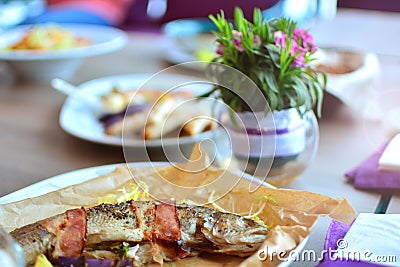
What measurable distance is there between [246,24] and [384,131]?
0.54 metres

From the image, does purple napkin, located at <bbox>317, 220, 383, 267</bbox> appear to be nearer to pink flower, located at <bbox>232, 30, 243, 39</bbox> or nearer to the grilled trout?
the grilled trout

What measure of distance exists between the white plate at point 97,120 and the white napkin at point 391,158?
396mm

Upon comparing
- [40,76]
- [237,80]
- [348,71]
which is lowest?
[40,76]

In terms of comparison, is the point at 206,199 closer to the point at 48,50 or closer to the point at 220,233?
the point at 220,233

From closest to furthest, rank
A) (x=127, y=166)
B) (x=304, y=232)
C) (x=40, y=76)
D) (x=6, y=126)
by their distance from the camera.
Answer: (x=304, y=232) → (x=127, y=166) → (x=6, y=126) → (x=40, y=76)

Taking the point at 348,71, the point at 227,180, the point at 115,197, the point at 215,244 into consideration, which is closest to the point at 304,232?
the point at 215,244

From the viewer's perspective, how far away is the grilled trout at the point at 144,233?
0.81 m

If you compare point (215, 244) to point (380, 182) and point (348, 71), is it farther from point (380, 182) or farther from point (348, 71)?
point (348, 71)

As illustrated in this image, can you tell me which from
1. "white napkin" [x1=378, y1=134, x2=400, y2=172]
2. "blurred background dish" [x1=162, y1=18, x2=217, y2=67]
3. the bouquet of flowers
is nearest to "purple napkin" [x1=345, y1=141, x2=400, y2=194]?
"white napkin" [x1=378, y1=134, x2=400, y2=172]

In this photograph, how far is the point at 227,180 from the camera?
1.05 m

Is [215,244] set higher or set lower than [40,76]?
higher

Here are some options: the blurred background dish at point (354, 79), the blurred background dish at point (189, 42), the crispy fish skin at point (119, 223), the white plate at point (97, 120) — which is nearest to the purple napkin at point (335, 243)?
the crispy fish skin at point (119, 223)

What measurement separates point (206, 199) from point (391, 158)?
15.5 inches

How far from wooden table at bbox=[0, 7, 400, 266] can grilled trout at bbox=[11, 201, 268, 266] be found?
15 centimetres
